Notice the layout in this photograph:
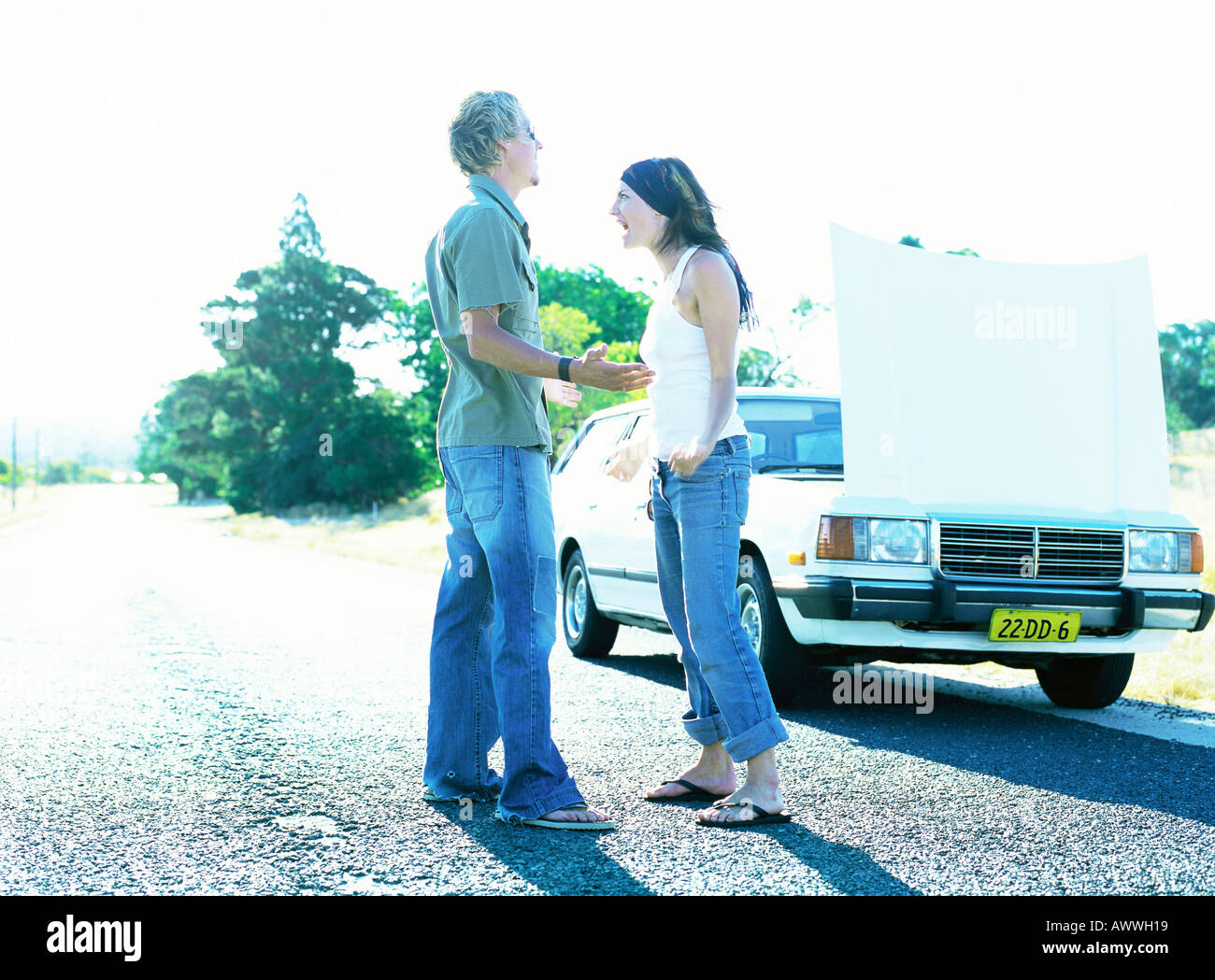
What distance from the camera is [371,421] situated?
194 ft

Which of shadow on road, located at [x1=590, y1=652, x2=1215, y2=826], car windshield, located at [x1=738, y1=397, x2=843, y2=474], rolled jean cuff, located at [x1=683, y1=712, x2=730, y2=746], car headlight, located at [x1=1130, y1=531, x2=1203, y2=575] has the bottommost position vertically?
shadow on road, located at [x1=590, y1=652, x2=1215, y2=826]

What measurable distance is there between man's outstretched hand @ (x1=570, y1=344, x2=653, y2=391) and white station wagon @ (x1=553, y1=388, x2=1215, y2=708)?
1.72 meters

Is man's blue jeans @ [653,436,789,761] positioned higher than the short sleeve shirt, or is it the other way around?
the short sleeve shirt

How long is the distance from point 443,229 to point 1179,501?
101 ft

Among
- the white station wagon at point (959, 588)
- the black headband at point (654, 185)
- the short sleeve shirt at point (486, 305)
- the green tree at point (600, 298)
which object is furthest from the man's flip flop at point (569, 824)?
the green tree at point (600, 298)

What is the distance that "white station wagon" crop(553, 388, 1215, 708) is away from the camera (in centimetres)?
528

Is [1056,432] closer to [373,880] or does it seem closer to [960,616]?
[960,616]

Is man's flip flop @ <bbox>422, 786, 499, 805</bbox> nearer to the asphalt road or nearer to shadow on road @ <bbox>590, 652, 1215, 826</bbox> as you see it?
the asphalt road

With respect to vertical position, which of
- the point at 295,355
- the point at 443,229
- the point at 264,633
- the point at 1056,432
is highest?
the point at 295,355

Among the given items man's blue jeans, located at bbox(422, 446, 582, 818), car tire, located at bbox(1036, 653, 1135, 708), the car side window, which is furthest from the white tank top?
the car side window

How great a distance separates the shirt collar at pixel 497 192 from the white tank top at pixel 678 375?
1.69 feet

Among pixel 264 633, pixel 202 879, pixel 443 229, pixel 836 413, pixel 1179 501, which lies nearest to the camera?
pixel 202 879

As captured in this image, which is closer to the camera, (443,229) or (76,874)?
(76,874)
